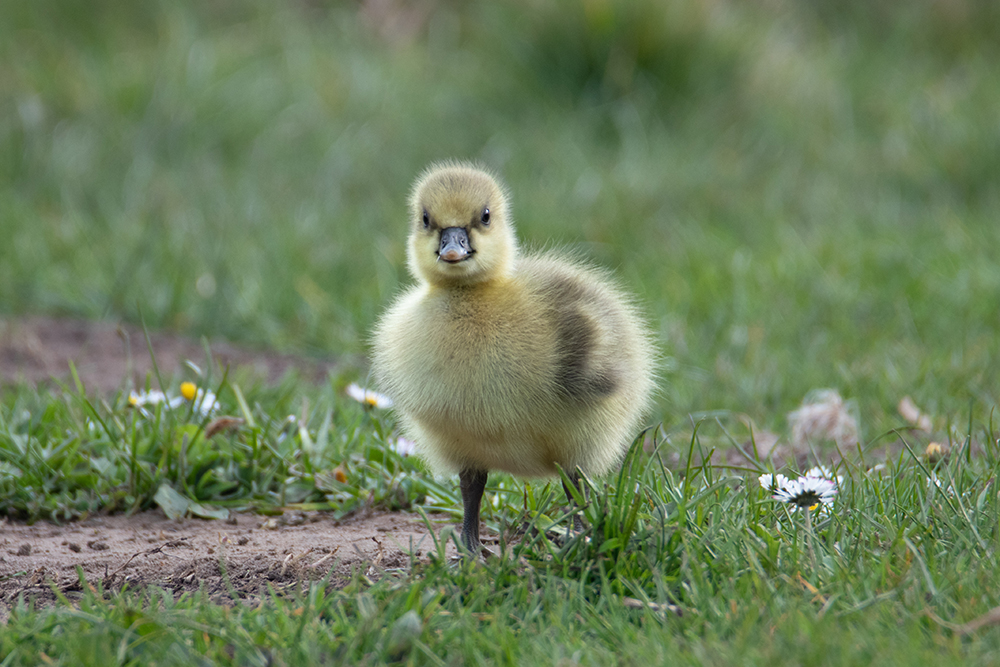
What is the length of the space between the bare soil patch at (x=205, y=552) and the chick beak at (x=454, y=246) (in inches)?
30.7

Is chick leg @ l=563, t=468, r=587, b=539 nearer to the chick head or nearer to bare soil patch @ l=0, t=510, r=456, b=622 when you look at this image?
bare soil patch @ l=0, t=510, r=456, b=622

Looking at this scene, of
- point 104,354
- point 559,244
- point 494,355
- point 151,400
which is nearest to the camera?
point 494,355

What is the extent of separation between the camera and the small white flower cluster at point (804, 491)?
311 cm

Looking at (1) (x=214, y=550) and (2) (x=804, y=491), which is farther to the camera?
(1) (x=214, y=550)

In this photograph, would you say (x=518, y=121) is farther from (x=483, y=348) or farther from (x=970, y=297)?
(x=483, y=348)

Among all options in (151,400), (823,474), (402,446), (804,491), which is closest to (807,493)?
(804,491)

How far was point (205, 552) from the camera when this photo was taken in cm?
329

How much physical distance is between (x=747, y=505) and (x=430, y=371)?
3.18 feet

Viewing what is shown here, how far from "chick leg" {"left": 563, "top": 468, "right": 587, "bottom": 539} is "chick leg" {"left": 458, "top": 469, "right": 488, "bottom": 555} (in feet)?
0.82

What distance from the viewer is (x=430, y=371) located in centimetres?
304

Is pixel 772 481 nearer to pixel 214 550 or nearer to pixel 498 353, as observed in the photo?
pixel 498 353

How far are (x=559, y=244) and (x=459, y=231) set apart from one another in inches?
142

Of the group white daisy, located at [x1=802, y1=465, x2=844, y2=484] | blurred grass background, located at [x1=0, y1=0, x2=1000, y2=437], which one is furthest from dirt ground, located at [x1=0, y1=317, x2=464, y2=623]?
blurred grass background, located at [x1=0, y1=0, x2=1000, y2=437]

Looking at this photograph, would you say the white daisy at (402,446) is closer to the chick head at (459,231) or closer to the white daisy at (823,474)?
the chick head at (459,231)
